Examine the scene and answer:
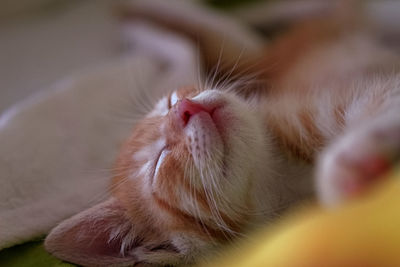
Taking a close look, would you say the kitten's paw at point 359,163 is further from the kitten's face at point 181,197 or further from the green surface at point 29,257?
the green surface at point 29,257

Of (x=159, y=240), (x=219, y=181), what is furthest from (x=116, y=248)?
(x=219, y=181)

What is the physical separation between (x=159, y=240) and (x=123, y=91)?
601 millimetres

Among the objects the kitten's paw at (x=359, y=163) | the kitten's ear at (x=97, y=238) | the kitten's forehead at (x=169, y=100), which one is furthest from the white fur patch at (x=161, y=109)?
the kitten's paw at (x=359, y=163)

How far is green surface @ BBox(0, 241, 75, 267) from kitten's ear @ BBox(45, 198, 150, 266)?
0.02 m

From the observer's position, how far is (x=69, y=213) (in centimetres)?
100

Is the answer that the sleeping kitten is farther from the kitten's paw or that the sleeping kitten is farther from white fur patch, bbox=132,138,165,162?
the kitten's paw

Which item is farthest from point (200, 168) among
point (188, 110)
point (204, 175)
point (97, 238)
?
point (97, 238)

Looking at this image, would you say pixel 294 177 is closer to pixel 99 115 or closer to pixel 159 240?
pixel 159 240

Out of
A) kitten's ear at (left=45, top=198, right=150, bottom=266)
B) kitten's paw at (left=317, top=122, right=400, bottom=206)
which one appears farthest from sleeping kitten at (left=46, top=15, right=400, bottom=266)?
kitten's paw at (left=317, top=122, right=400, bottom=206)

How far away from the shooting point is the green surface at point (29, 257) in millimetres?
872

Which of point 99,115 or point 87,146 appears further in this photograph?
point 99,115

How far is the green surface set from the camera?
0.87 metres

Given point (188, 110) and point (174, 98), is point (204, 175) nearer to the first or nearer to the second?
point (188, 110)

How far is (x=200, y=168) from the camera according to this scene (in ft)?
2.91
